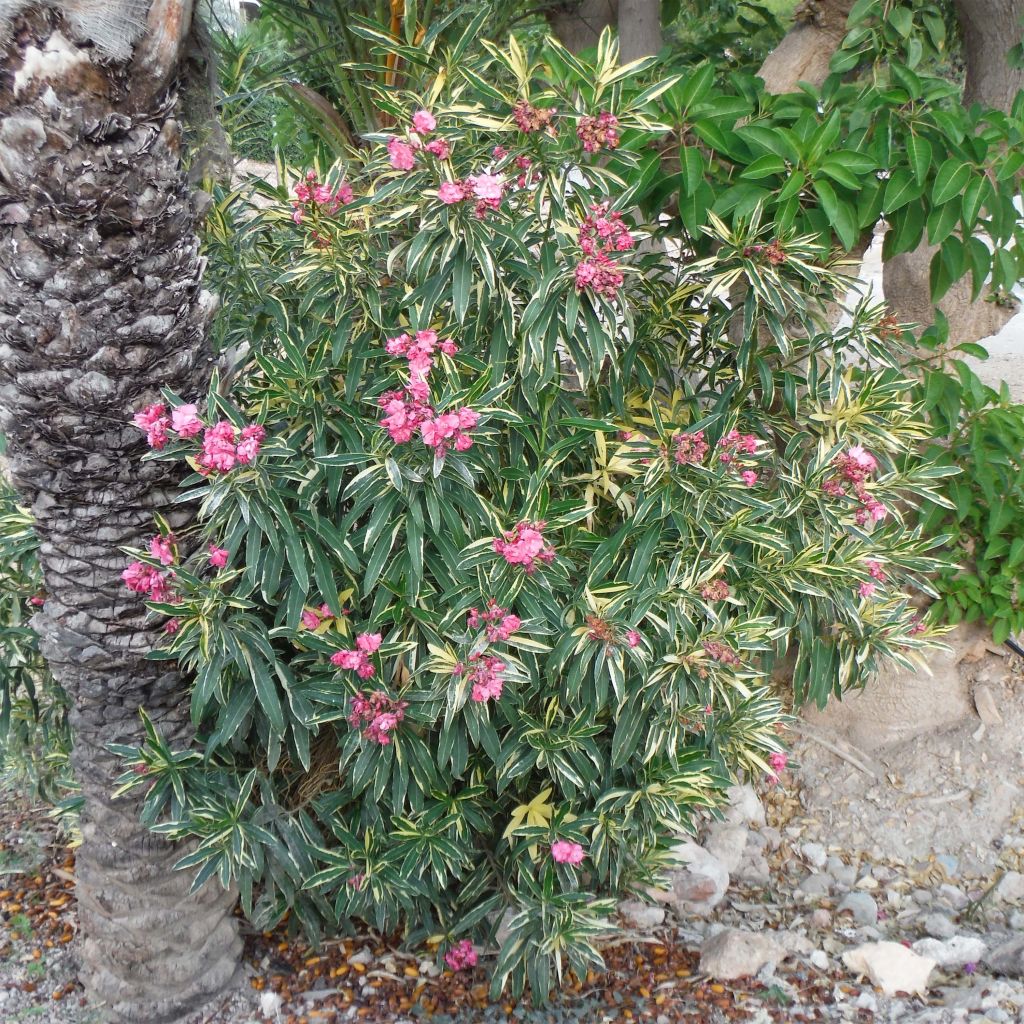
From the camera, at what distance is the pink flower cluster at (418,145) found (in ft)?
6.48

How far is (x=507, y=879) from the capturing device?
2.45 m

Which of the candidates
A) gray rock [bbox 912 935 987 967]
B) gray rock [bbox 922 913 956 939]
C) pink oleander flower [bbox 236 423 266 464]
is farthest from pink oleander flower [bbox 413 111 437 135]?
gray rock [bbox 922 913 956 939]

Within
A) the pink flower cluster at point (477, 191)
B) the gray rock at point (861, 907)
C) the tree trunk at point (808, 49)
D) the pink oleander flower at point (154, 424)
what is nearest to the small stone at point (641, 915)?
the gray rock at point (861, 907)

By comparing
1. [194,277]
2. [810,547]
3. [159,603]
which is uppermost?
[194,277]

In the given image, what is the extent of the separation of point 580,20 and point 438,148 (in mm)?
2074

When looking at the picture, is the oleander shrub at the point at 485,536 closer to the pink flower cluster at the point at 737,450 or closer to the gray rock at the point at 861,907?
the pink flower cluster at the point at 737,450

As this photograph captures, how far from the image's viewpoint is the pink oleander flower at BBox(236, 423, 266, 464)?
1.89 meters

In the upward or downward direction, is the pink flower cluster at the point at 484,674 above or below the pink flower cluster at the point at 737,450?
below

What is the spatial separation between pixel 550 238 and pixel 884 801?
267cm

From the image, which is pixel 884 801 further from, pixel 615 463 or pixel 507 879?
pixel 615 463

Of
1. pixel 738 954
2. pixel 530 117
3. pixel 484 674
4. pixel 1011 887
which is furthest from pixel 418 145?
pixel 1011 887

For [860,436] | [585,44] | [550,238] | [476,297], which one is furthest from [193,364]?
[585,44]

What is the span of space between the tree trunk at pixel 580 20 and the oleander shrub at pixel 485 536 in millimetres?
1491

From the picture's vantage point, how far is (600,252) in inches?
81.7
